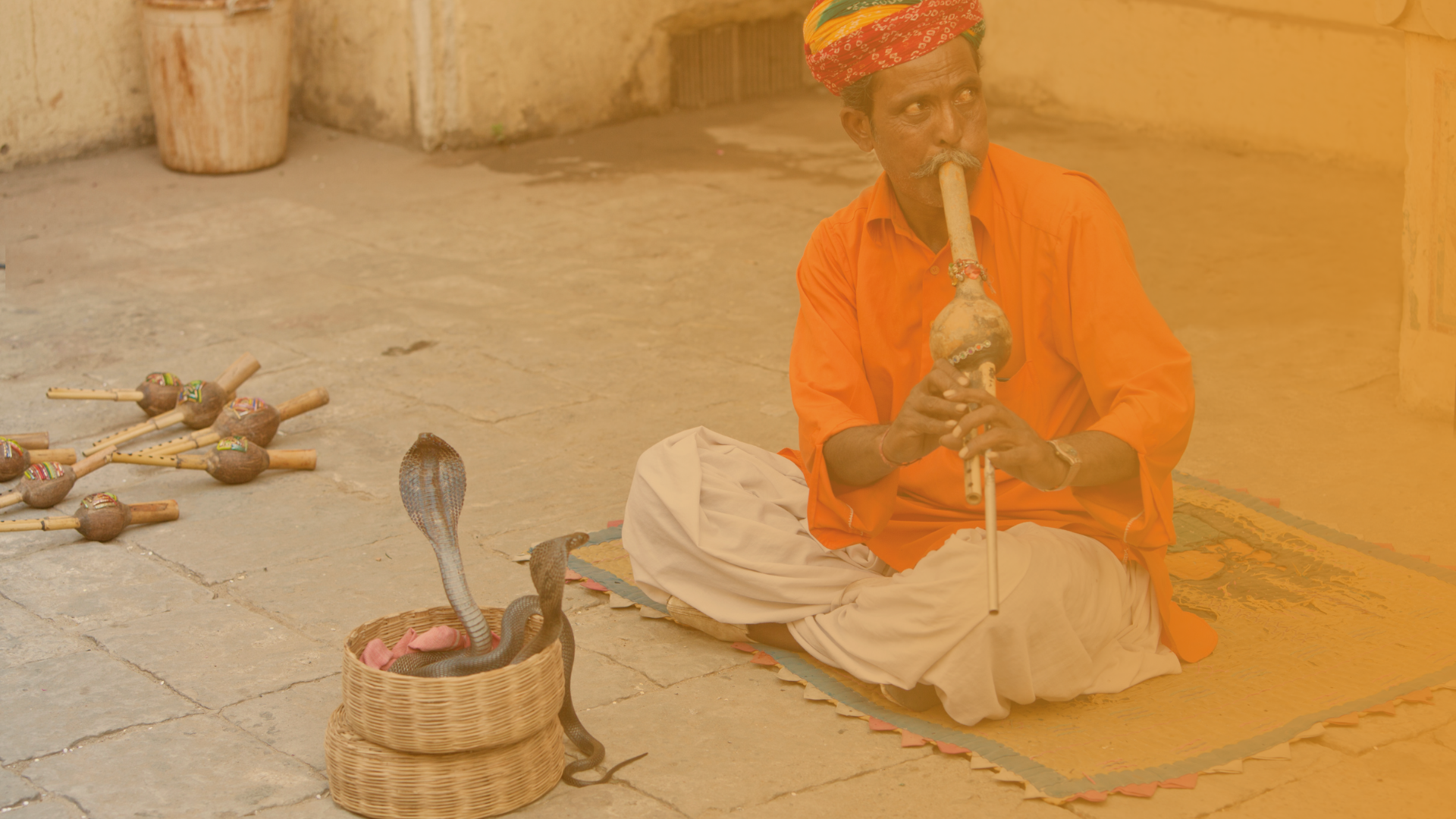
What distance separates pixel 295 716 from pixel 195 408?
5.59ft

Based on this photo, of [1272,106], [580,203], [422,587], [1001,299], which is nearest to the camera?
[1001,299]

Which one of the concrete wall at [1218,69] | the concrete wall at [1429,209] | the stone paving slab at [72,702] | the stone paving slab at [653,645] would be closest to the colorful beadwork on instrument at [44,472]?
the stone paving slab at [72,702]

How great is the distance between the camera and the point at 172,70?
24.5 ft

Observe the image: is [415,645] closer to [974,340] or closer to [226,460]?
[974,340]

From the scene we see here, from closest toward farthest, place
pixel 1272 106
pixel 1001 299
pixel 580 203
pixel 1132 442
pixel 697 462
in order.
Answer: pixel 1132 442 → pixel 1001 299 → pixel 697 462 → pixel 580 203 → pixel 1272 106

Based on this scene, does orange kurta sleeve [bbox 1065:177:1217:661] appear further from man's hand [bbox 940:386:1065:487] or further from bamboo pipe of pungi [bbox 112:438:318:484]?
bamboo pipe of pungi [bbox 112:438:318:484]

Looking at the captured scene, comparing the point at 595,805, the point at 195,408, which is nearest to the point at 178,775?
the point at 595,805

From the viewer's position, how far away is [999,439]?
8.16 feet

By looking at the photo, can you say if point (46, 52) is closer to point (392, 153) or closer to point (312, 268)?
point (392, 153)

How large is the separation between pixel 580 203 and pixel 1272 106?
3.20 metres

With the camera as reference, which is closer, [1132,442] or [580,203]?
[1132,442]

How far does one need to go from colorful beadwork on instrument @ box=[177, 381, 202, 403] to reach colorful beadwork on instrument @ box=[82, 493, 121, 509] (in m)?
0.67

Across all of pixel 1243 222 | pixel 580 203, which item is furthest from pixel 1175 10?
pixel 580 203

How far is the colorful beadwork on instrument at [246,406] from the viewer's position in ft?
14.2
